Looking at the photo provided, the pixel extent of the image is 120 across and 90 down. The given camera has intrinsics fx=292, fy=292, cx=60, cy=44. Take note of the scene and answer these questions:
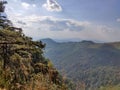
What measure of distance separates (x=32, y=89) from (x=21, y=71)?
18.2ft

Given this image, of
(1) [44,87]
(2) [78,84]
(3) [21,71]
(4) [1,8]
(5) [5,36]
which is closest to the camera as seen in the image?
(1) [44,87]

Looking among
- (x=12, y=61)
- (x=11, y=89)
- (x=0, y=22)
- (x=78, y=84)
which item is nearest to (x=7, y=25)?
(x=0, y=22)

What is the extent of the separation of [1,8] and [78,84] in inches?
515

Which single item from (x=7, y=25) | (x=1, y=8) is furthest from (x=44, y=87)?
(x=7, y=25)

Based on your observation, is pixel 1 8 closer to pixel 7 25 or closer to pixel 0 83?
pixel 7 25

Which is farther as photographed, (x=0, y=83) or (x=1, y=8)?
(x=1, y=8)

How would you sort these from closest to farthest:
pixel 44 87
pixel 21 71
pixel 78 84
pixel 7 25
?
pixel 44 87
pixel 78 84
pixel 21 71
pixel 7 25

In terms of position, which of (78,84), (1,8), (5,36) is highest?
(1,8)

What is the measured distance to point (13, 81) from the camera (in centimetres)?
995

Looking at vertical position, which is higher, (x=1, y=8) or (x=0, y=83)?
(x=1, y=8)

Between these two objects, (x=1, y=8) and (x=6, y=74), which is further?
(x=1, y=8)

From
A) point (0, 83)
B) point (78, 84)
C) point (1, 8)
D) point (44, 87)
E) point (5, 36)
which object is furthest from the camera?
point (1, 8)

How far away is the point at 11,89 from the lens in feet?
30.6

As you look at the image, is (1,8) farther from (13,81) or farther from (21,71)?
(13,81)
